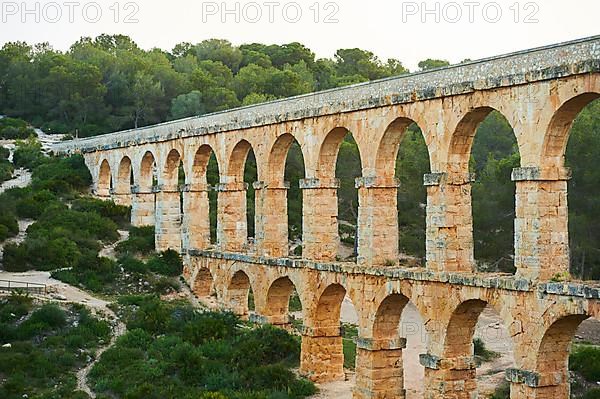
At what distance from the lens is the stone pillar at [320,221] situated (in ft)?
87.6

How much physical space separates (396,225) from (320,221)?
3.05 metres

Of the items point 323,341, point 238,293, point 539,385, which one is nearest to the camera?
point 539,385

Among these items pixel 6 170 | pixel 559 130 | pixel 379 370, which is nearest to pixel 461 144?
pixel 559 130

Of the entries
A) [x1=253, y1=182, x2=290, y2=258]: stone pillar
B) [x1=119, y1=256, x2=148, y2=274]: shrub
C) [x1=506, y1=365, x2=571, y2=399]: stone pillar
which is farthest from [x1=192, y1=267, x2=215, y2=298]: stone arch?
[x1=506, y1=365, x2=571, y2=399]: stone pillar

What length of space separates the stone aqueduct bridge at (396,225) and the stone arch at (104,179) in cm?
1091

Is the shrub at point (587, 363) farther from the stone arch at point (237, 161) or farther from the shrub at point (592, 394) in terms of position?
the stone arch at point (237, 161)

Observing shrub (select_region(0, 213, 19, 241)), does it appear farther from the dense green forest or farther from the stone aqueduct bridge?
the stone aqueduct bridge

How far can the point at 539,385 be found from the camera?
62.6ft

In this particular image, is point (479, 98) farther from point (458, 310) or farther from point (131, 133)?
point (131, 133)

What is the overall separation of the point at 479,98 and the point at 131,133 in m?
24.5

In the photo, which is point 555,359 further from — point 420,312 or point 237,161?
point 237,161

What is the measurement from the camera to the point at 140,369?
24.9 meters

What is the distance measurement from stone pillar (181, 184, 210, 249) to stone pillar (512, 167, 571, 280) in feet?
57.9

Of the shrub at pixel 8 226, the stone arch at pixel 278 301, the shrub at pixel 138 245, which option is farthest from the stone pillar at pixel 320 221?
the shrub at pixel 8 226
